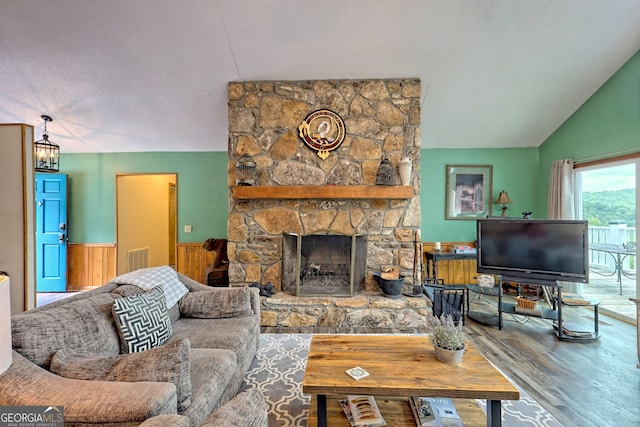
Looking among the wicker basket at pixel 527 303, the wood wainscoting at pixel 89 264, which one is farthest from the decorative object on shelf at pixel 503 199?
the wood wainscoting at pixel 89 264

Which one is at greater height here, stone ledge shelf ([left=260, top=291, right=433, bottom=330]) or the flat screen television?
the flat screen television

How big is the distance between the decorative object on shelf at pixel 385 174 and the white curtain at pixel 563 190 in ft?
9.17

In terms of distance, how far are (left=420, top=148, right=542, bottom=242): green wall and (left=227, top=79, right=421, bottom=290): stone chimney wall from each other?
5.20 feet

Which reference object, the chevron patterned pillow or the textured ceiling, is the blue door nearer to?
the textured ceiling

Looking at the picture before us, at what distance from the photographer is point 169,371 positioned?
117 centimetres

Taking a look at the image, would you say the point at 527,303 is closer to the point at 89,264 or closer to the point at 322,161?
the point at 322,161

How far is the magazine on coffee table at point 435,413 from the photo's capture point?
1429 mm

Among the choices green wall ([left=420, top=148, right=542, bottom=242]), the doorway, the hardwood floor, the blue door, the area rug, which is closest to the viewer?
the area rug

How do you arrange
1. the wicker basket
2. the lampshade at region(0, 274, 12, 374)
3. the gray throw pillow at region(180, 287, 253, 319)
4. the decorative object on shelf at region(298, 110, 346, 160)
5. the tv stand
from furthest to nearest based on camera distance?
the decorative object on shelf at region(298, 110, 346, 160) → the wicker basket → the tv stand → the gray throw pillow at region(180, 287, 253, 319) → the lampshade at region(0, 274, 12, 374)

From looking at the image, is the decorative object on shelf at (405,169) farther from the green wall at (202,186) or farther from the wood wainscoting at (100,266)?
the wood wainscoting at (100,266)

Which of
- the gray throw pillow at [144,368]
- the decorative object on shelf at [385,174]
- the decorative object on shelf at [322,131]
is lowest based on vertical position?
the gray throw pillow at [144,368]

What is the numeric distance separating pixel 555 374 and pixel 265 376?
7.61 ft

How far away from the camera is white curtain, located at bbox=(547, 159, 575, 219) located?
4117 millimetres

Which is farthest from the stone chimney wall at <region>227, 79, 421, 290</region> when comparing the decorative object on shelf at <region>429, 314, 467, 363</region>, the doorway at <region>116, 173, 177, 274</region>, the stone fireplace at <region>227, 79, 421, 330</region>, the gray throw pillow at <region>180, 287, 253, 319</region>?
the doorway at <region>116, 173, 177, 274</region>
